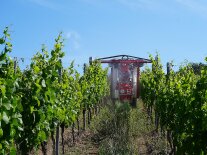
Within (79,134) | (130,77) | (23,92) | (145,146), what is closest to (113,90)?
(130,77)

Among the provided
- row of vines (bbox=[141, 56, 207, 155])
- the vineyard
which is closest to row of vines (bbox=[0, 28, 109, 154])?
the vineyard

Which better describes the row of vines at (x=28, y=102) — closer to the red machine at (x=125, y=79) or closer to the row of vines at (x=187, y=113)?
the row of vines at (x=187, y=113)

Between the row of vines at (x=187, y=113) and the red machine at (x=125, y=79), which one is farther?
the red machine at (x=125, y=79)

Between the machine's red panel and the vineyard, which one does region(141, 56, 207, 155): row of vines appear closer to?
the vineyard

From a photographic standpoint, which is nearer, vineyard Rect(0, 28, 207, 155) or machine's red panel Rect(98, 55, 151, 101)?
vineyard Rect(0, 28, 207, 155)

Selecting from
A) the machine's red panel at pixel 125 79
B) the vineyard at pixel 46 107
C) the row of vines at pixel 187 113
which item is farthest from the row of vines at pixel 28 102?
the machine's red panel at pixel 125 79

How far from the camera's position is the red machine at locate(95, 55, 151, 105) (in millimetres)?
20672

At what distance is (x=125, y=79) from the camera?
20812mm

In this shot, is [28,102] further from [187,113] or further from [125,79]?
[125,79]

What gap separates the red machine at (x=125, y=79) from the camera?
20.7m

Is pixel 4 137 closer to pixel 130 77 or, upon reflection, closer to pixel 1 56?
pixel 1 56

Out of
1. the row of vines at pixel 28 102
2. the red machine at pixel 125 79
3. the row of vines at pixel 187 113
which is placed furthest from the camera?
the red machine at pixel 125 79

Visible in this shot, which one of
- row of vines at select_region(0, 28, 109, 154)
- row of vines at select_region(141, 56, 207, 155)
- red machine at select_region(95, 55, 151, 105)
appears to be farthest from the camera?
red machine at select_region(95, 55, 151, 105)

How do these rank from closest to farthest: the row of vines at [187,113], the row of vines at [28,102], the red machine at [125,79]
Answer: the row of vines at [28,102], the row of vines at [187,113], the red machine at [125,79]
